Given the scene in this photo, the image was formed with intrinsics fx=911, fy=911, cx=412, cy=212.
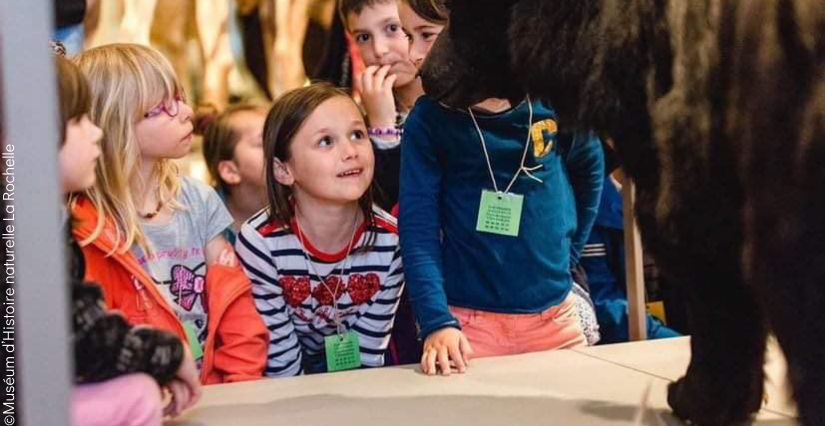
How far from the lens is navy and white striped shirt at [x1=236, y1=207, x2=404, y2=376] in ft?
5.08

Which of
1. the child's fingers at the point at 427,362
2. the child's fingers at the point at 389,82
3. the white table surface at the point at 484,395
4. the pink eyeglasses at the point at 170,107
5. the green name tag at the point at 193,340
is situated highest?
the child's fingers at the point at 389,82

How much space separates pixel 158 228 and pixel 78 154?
20.3 inches

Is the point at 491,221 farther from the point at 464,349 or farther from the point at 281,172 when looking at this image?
the point at 281,172

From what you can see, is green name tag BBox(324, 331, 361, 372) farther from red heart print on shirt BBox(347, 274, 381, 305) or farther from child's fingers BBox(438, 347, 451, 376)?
child's fingers BBox(438, 347, 451, 376)

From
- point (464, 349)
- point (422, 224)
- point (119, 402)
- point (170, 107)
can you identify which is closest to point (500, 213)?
point (422, 224)

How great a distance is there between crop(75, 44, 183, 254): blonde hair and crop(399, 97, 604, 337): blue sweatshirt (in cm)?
44

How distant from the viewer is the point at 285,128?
1.56 metres

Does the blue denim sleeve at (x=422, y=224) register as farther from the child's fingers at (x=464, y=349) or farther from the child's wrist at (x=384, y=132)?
the child's wrist at (x=384, y=132)

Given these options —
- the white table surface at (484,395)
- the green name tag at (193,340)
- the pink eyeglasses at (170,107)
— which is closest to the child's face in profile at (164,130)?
the pink eyeglasses at (170,107)

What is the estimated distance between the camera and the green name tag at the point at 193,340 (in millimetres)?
1200

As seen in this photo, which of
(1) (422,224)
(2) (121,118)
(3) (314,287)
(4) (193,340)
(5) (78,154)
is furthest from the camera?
(3) (314,287)

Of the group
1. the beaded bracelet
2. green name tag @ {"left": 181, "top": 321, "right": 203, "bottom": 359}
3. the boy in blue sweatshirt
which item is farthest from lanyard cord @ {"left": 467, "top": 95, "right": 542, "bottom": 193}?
green name tag @ {"left": 181, "top": 321, "right": 203, "bottom": 359}

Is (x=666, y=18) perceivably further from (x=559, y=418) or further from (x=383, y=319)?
(x=383, y=319)

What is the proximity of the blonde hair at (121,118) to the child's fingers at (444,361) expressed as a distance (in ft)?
1.46
